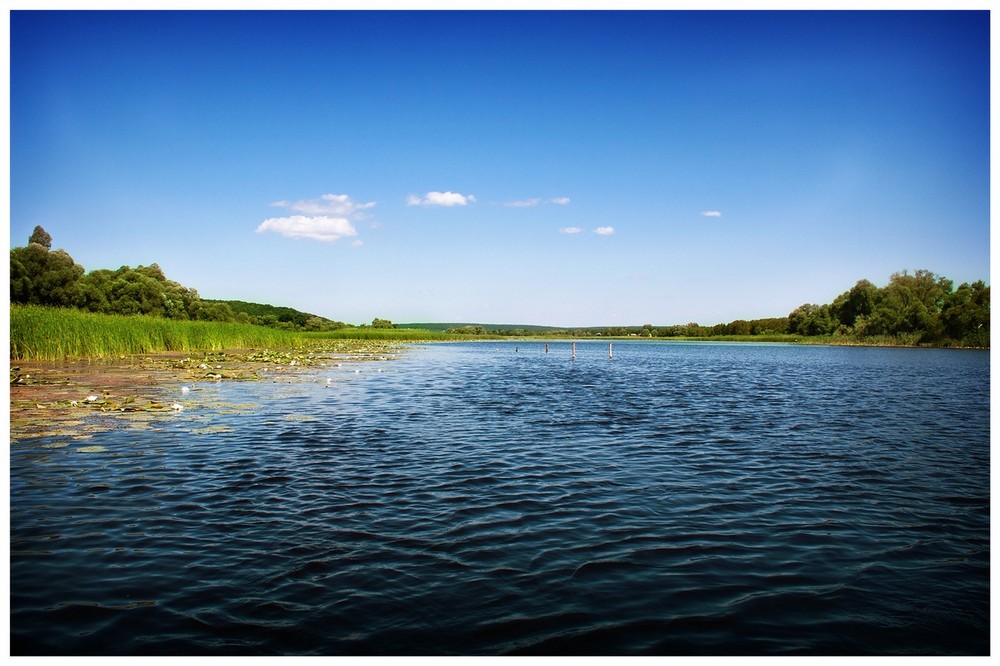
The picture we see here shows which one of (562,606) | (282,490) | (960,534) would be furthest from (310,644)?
(960,534)

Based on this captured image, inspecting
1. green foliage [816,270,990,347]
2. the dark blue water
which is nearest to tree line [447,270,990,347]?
green foliage [816,270,990,347]

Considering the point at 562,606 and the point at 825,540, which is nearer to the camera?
the point at 562,606

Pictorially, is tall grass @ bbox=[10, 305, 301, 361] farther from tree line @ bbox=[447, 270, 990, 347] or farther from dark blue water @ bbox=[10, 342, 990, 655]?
tree line @ bbox=[447, 270, 990, 347]

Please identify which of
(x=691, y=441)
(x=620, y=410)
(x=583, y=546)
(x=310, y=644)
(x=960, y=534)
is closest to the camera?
(x=310, y=644)

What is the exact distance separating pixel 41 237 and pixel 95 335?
46502mm

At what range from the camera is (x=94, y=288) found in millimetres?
71812

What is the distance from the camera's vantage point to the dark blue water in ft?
19.3

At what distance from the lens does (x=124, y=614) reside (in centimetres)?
604

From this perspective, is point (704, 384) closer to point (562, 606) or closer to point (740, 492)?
point (740, 492)

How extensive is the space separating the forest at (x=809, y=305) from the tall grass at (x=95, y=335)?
1838 cm

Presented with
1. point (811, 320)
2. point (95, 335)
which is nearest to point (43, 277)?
point (95, 335)

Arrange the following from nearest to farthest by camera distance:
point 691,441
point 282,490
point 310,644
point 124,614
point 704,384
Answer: point 310,644 → point 124,614 → point 282,490 → point 691,441 → point 704,384

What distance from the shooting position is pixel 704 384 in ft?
111

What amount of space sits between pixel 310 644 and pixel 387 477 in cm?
593
